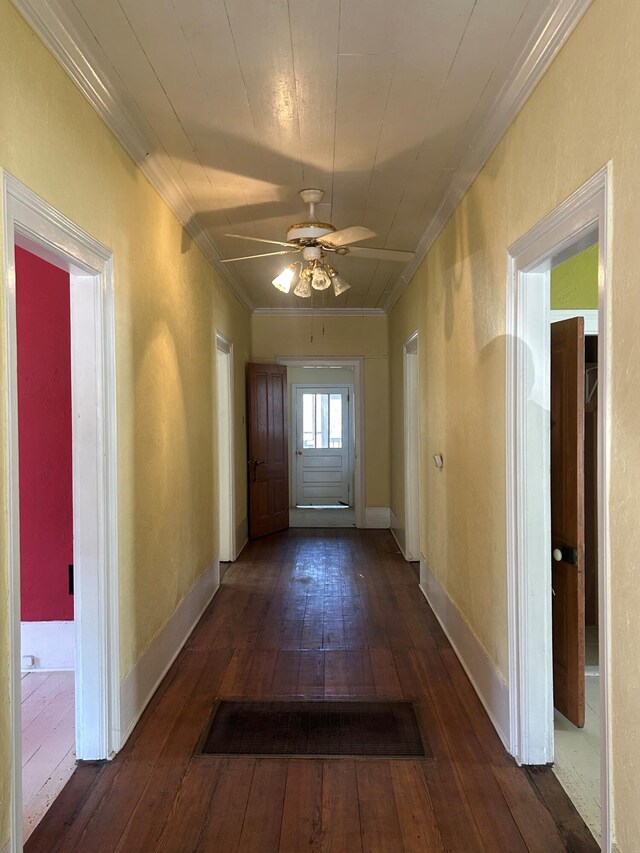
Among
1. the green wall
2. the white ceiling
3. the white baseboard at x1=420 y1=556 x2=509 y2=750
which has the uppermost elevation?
the white ceiling

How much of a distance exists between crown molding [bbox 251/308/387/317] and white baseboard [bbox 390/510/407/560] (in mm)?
2366

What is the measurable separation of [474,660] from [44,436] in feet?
8.47

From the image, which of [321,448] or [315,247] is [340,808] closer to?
[315,247]

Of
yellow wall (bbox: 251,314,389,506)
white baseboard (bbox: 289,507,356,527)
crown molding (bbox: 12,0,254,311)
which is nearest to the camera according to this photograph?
crown molding (bbox: 12,0,254,311)

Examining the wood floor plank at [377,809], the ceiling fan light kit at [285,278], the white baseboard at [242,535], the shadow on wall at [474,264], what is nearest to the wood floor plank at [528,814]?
the wood floor plank at [377,809]

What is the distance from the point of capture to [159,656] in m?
3.18

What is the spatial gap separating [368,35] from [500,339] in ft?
4.10

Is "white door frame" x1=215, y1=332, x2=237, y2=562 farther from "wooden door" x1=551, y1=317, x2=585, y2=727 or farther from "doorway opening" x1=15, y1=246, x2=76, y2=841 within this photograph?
"wooden door" x1=551, y1=317, x2=585, y2=727

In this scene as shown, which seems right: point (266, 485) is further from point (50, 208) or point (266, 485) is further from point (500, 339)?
point (50, 208)

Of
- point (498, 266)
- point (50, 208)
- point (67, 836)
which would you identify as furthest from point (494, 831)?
point (50, 208)

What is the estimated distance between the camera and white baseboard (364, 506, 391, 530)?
7.29 m

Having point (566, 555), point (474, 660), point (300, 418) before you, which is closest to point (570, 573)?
point (566, 555)

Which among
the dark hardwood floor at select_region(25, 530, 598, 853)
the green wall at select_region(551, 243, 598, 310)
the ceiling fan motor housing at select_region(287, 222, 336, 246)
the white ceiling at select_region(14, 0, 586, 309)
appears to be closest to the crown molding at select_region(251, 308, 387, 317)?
the white ceiling at select_region(14, 0, 586, 309)

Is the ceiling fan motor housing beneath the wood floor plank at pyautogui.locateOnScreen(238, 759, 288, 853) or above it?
above
